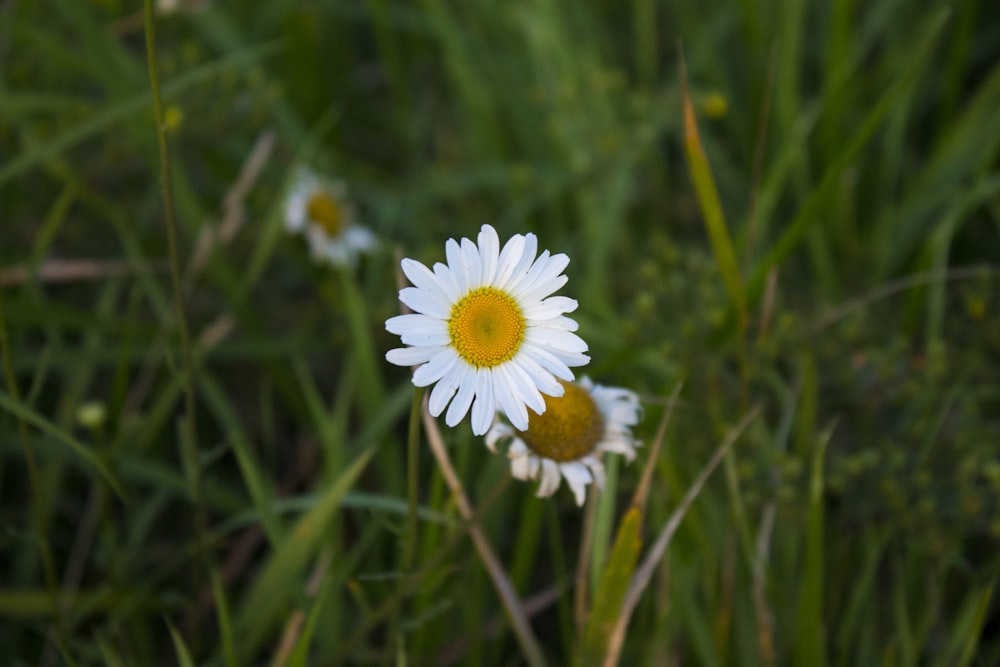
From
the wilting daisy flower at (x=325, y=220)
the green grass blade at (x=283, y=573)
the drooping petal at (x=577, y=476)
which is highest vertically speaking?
the wilting daisy flower at (x=325, y=220)

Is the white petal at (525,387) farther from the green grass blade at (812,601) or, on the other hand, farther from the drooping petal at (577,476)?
the green grass blade at (812,601)

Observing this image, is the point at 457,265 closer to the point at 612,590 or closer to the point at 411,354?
the point at 411,354

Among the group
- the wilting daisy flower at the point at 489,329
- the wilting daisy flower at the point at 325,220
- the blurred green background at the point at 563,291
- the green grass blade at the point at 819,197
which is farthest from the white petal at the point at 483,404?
the wilting daisy flower at the point at 325,220

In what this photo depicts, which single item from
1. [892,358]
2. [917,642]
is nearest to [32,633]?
[917,642]

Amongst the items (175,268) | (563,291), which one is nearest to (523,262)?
(175,268)

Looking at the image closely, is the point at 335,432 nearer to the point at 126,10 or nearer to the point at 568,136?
the point at 568,136

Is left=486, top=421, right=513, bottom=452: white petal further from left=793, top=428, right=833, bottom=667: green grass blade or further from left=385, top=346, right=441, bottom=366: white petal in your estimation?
left=793, top=428, right=833, bottom=667: green grass blade

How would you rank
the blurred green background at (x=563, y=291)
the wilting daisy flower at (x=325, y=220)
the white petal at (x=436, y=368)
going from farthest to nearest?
1. the wilting daisy flower at (x=325, y=220)
2. the blurred green background at (x=563, y=291)
3. the white petal at (x=436, y=368)

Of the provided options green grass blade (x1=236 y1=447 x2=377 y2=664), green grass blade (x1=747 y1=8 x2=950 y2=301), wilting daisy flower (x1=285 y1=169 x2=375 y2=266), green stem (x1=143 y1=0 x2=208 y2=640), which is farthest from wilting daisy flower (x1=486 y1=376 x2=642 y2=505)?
wilting daisy flower (x1=285 y1=169 x2=375 y2=266)
